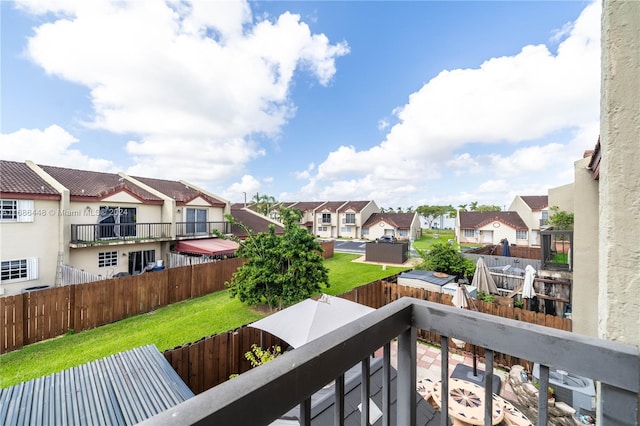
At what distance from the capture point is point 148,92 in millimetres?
13836

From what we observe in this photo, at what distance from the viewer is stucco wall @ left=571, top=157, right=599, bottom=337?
603 cm

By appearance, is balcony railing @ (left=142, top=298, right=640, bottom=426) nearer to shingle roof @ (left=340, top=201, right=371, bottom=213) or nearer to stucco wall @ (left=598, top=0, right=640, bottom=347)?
stucco wall @ (left=598, top=0, right=640, bottom=347)

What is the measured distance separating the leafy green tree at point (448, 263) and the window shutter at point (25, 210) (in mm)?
23359

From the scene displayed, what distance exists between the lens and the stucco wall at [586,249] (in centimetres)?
603

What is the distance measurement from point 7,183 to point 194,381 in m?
17.2

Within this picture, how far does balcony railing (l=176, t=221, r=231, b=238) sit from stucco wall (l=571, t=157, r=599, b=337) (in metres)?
21.5

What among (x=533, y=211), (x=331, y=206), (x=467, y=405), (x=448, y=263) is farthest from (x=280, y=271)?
(x=533, y=211)

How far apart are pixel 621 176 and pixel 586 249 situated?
6.88 metres

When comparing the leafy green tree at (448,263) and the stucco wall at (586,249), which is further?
the leafy green tree at (448,263)

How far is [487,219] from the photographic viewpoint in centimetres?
4456

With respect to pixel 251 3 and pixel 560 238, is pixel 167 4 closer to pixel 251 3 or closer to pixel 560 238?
pixel 251 3

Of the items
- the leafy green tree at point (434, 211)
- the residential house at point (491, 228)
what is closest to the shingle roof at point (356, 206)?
the residential house at point (491, 228)

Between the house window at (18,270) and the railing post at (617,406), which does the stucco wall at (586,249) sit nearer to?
the railing post at (617,406)

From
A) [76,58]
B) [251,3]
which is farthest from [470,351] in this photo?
[76,58]
